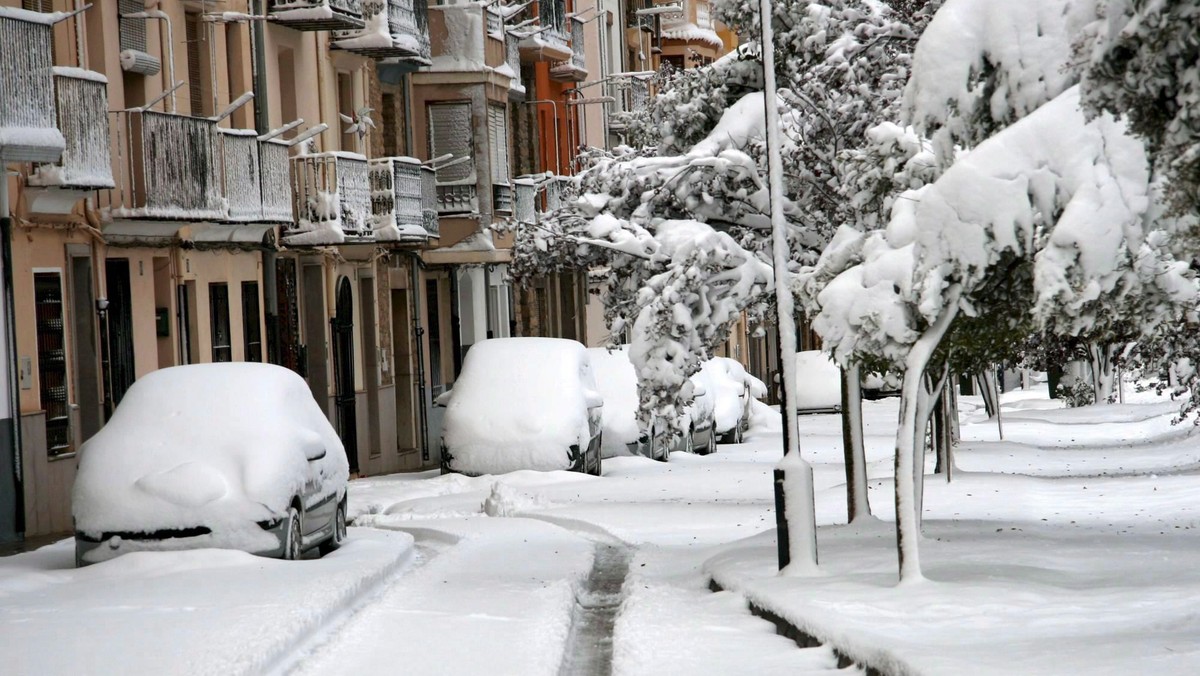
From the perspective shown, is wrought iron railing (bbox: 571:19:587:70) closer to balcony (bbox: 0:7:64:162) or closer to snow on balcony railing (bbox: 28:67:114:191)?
snow on balcony railing (bbox: 28:67:114:191)

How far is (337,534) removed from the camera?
18.5 m

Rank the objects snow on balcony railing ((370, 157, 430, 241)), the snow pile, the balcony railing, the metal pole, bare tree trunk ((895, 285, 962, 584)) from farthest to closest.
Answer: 1. the balcony railing
2. snow on balcony railing ((370, 157, 430, 241))
3. the snow pile
4. the metal pole
5. bare tree trunk ((895, 285, 962, 584))

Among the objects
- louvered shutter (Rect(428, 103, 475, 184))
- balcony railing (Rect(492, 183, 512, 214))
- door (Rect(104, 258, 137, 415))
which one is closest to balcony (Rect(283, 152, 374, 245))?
door (Rect(104, 258, 137, 415))

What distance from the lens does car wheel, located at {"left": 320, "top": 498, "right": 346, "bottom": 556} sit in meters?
18.2

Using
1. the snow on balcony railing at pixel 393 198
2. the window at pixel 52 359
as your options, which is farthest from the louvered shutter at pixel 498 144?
the window at pixel 52 359

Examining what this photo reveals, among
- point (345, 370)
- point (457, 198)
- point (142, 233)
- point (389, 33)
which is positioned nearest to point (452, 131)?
point (457, 198)

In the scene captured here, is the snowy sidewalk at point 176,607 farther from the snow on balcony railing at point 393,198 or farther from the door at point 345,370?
the snow on balcony railing at point 393,198

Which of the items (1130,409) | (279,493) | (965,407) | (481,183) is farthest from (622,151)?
(965,407)

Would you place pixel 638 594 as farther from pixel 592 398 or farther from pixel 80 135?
pixel 592 398

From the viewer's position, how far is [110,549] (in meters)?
15.9

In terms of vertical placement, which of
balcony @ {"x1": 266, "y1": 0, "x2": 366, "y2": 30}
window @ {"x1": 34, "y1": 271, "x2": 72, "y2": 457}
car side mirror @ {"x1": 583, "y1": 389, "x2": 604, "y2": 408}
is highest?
balcony @ {"x1": 266, "y1": 0, "x2": 366, "y2": 30}

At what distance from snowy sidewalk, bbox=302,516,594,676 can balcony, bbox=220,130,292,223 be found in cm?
1006

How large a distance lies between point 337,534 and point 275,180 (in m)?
12.6

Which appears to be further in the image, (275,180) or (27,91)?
(275,180)
